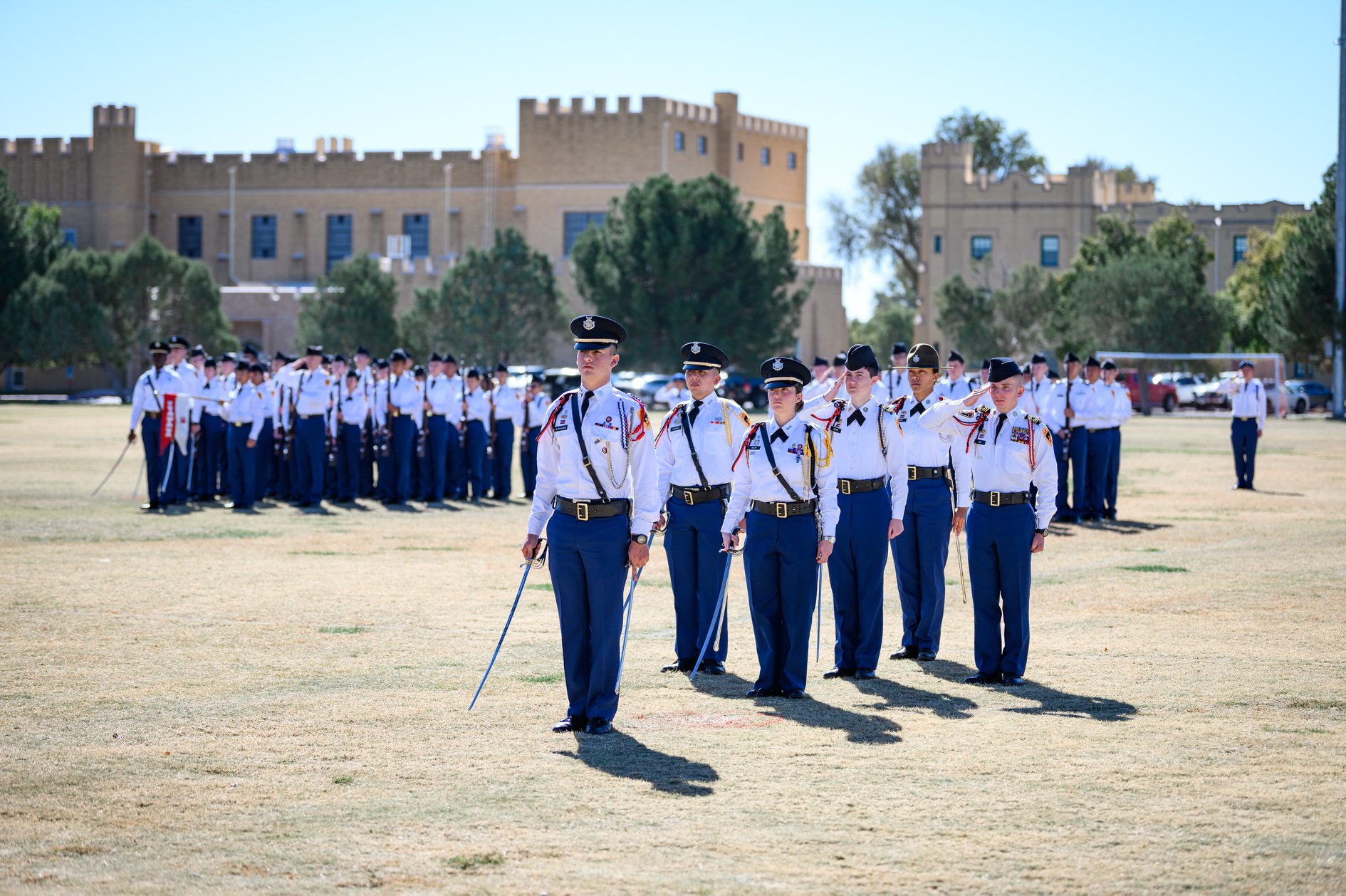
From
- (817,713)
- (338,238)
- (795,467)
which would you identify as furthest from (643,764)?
(338,238)

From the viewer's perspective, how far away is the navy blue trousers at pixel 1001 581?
10.0 m

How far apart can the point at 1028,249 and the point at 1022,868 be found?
3128 inches

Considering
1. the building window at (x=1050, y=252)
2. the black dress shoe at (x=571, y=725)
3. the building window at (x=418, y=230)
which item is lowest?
the black dress shoe at (x=571, y=725)

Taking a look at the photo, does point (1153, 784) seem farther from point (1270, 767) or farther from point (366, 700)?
point (366, 700)

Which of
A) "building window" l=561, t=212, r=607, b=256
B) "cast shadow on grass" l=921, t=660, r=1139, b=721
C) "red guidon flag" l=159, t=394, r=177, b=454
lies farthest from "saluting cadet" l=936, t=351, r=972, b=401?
"building window" l=561, t=212, r=607, b=256

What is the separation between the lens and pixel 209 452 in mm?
22688

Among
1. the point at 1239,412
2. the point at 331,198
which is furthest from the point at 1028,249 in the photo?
the point at 1239,412

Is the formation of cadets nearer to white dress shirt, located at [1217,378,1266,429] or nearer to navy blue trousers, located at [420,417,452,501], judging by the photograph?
navy blue trousers, located at [420,417,452,501]

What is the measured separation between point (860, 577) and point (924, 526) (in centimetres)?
108

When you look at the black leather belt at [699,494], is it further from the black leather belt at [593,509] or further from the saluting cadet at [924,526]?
the black leather belt at [593,509]

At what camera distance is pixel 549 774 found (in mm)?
7648

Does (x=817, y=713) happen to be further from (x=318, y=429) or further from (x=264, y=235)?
(x=264, y=235)

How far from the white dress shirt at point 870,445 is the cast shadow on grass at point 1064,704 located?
1412mm

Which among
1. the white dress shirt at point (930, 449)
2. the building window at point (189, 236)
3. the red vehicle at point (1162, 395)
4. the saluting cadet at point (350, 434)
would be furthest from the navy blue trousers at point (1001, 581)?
the building window at point (189, 236)
